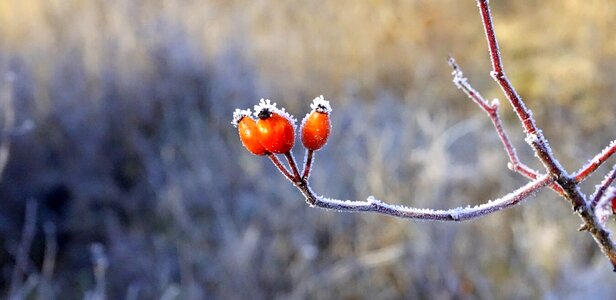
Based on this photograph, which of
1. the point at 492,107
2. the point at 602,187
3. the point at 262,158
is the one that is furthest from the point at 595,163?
the point at 262,158

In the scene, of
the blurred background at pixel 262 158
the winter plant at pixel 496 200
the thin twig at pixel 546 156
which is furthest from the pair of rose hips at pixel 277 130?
the blurred background at pixel 262 158

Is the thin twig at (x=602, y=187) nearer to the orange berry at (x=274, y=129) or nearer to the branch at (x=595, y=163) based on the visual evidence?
the branch at (x=595, y=163)

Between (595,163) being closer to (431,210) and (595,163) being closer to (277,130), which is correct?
(431,210)

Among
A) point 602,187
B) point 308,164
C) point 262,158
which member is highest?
point 262,158

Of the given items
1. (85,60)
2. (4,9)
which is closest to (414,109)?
(85,60)

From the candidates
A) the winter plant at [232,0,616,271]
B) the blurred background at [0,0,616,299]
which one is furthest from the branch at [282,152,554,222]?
the blurred background at [0,0,616,299]

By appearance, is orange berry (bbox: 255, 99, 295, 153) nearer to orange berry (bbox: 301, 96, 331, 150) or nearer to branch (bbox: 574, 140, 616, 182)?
orange berry (bbox: 301, 96, 331, 150)

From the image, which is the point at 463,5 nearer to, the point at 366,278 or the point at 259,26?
the point at 259,26
